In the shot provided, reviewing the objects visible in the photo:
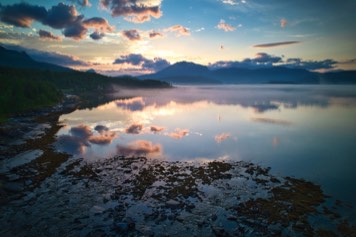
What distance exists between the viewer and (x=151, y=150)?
3609 centimetres

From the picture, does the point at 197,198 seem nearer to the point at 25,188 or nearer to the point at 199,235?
the point at 199,235

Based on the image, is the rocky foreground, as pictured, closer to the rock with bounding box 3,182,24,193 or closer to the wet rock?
the wet rock

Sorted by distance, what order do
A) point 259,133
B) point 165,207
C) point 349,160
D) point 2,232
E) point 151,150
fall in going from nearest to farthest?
point 2,232
point 165,207
point 349,160
point 151,150
point 259,133

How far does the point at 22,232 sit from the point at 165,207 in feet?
32.5

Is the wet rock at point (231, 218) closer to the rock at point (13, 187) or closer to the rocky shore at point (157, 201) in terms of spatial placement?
the rocky shore at point (157, 201)

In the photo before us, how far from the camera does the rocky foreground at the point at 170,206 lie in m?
16.4

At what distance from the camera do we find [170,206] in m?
19.3

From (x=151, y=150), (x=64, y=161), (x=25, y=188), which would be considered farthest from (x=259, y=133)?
(x=25, y=188)

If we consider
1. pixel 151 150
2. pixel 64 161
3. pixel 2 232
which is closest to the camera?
pixel 2 232

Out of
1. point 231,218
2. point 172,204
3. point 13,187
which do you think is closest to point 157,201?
point 172,204

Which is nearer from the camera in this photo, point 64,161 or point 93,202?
point 93,202

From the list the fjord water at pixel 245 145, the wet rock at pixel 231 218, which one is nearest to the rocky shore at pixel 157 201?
the wet rock at pixel 231 218

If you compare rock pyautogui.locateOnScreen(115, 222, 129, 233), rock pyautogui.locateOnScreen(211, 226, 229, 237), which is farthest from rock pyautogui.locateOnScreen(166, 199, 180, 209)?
rock pyautogui.locateOnScreen(115, 222, 129, 233)

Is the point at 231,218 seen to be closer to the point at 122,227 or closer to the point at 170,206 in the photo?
the point at 170,206
